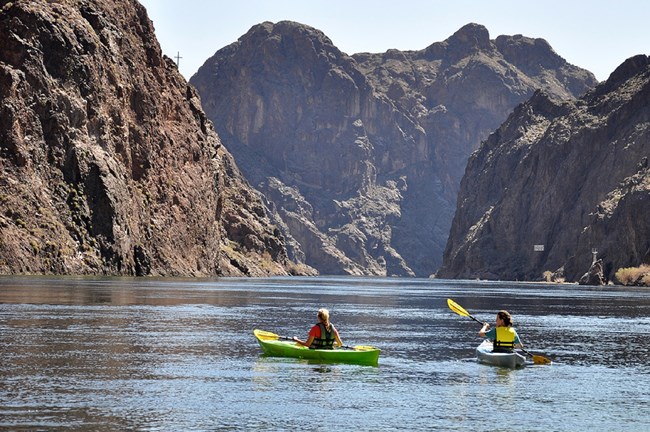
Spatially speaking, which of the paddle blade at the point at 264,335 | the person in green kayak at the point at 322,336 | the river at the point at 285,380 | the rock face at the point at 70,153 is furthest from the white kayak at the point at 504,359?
the rock face at the point at 70,153

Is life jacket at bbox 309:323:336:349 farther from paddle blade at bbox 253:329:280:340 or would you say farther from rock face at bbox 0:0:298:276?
rock face at bbox 0:0:298:276

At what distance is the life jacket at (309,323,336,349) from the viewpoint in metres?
43.2

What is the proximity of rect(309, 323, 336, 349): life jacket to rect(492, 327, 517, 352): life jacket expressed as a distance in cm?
658

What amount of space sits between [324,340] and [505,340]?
7202 mm

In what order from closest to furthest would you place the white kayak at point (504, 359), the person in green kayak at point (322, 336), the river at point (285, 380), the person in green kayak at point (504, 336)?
the river at point (285, 380) → the white kayak at point (504, 359) → the person in green kayak at point (322, 336) → the person in green kayak at point (504, 336)

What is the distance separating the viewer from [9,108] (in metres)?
148

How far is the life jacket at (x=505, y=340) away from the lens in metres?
43.9

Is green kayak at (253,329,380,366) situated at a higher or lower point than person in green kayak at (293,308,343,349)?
lower

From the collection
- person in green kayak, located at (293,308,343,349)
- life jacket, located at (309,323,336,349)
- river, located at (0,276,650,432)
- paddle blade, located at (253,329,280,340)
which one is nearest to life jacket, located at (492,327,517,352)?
river, located at (0,276,650,432)

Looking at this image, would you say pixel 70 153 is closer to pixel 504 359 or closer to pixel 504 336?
pixel 504 336

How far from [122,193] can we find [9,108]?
92.3ft

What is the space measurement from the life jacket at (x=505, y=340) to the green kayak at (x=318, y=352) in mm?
5227

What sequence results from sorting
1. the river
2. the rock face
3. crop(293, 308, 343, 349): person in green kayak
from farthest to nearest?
the rock face, crop(293, 308, 343, 349): person in green kayak, the river

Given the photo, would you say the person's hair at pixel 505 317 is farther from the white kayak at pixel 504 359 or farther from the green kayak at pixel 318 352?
the green kayak at pixel 318 352
